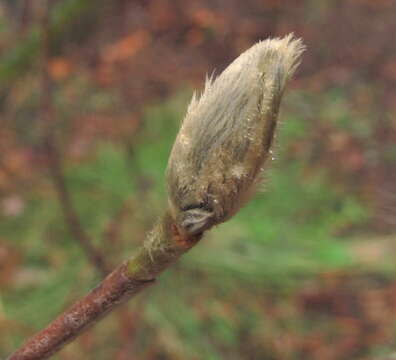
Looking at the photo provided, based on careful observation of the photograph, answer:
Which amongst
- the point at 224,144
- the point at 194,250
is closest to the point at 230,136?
the point at 224,144

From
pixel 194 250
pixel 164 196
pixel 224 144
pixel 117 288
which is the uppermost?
pixel 224 144

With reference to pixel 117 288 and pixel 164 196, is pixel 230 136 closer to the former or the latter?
pixel 117 288

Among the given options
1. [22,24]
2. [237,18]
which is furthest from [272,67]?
[237,18]

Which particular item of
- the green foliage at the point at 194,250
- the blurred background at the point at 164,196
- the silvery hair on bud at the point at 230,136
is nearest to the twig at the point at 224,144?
the silvery hair on bud at the point at 230,136

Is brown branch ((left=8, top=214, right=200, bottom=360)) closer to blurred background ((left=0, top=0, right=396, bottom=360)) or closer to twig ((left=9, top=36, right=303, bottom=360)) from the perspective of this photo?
twig ((left=9, top=36, right=303, bottom=360))

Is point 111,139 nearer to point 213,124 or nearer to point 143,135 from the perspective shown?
point 143,135

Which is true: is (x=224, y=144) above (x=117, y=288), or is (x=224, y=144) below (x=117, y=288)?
above
